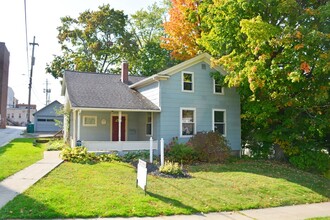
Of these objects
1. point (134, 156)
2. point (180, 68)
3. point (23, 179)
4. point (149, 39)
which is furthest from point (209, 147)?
point (149, 39)

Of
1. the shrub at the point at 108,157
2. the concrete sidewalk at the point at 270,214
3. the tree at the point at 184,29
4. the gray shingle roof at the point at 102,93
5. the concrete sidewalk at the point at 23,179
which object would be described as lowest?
the concrete sidewalk at the point at 270,214

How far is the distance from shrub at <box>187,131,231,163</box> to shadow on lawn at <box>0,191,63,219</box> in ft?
32.7

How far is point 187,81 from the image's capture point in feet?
59.7

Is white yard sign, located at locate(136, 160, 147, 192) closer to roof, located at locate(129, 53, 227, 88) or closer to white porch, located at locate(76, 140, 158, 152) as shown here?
white porch, located at locate(76, 140, 158, 152)

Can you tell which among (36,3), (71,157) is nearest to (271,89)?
(71,157)

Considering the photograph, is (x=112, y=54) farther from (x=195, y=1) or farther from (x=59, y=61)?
(x=195, y=1)

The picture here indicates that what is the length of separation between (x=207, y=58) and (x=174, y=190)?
11193 mm

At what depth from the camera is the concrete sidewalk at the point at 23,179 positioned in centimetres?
808

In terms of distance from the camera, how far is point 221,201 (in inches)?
339

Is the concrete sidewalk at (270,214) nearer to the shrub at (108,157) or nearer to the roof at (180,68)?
the shrub at (108,157)

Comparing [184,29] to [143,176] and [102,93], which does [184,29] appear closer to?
[102,93]

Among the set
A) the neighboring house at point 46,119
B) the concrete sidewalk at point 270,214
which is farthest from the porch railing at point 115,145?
the neighboring house at point 46,119

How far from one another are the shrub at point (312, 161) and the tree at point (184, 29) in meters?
10.9

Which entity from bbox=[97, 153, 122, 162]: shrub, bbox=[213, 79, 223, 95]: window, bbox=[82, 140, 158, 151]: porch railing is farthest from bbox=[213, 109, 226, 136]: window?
bbox=[97, 153, 122, 162]: shrub
